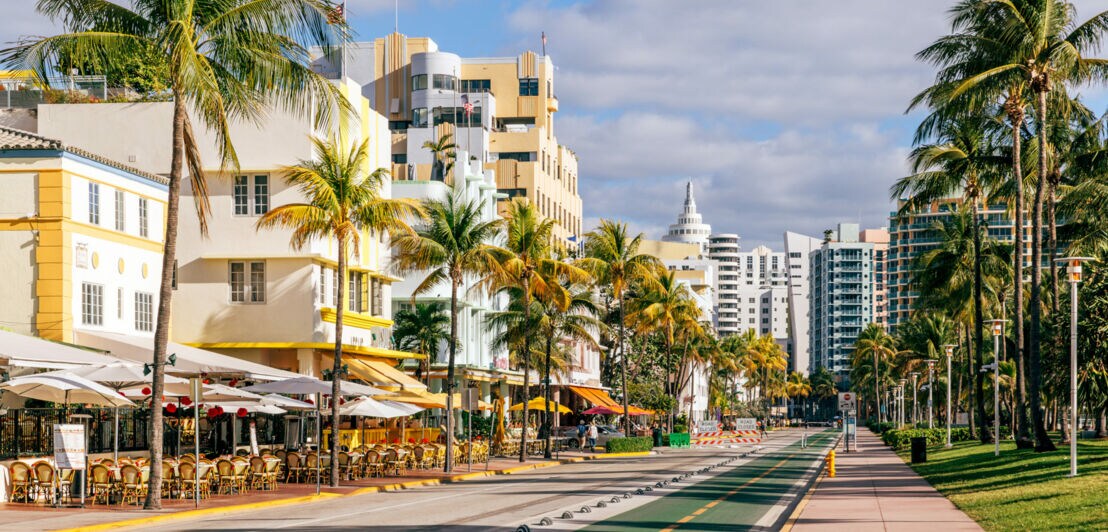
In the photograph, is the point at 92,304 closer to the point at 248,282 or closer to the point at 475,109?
the point at 248,282

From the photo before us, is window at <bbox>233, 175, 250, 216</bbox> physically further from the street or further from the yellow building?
the street

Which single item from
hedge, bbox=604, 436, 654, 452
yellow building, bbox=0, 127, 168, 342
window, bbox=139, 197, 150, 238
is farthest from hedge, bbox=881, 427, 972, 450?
yellow building, bbox=0, 127, 168, 342

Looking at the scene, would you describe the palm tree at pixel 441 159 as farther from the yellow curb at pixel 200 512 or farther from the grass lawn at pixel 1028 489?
the yellow curb at pixel 200 512

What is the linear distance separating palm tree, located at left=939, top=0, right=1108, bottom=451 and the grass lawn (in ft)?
10.0

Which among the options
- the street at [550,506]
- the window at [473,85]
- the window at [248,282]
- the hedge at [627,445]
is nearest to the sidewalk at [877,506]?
the street at [550,506]

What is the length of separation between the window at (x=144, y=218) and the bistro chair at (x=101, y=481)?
16600 mm

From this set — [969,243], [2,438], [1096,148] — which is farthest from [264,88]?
[969,243]

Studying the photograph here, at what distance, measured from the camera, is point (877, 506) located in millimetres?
26750

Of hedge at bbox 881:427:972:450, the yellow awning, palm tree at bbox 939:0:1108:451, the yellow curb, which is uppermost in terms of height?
palm tree at bbox 939:0:1108:451

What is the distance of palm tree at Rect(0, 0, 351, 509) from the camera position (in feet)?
82.2

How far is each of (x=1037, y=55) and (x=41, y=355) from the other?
28.3m

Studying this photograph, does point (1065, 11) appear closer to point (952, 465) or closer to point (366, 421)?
point (952, 465)

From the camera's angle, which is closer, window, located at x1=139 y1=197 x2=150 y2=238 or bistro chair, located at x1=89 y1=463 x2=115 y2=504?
bistro chair, located at x1=89 y1=463 x2=115 y2=504

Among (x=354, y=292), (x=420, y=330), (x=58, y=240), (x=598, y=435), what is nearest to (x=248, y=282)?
(x=354, y=292)
